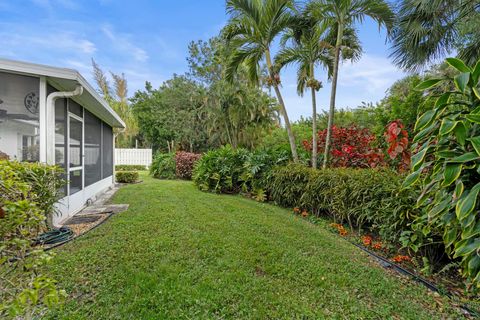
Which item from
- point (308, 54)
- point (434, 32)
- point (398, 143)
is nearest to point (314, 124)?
point (308, 54)

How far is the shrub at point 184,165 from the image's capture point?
1105 centimetres

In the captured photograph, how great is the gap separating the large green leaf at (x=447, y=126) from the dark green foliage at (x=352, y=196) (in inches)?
47.3

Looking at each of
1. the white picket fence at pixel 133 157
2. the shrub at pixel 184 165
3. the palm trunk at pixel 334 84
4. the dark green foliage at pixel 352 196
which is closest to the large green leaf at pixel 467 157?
the dark green foliage at pixel 352 196

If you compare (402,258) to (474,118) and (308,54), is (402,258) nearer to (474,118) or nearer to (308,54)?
(474,118)

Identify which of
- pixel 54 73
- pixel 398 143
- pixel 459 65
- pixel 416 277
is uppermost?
pixel 54 73

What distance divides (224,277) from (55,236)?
8.36 feet

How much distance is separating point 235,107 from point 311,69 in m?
6.31

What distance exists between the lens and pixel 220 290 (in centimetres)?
222

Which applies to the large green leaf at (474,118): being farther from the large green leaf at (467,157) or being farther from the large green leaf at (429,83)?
the large green leaf at (429,83)

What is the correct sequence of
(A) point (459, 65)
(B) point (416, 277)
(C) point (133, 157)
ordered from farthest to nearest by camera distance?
1. (C) point (133, 157)
2. (B) point (416, 277)
3. (A) point (459, 65)

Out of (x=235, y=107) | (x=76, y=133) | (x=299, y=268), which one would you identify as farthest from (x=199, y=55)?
(x=299, y=268)

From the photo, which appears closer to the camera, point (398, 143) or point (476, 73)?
point (476, 73)

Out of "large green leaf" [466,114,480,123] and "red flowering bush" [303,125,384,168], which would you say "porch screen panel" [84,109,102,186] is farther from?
"large green leaf" [466,114,480,123]

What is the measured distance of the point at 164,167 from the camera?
37.4 feet
